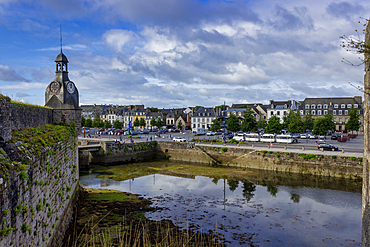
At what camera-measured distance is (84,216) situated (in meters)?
14.5

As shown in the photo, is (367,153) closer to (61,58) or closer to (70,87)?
(70,87)

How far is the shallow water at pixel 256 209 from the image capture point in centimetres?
1279

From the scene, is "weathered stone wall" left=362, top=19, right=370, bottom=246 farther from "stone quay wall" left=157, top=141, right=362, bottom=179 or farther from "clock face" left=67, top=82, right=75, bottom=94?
"stone quay wall" left=157, top=141, right=362, bottom=179

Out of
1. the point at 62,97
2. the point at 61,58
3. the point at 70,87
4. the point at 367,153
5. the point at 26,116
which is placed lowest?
the point at 367,153

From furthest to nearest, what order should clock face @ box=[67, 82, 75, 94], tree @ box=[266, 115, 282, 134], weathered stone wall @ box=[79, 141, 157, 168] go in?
tree @ box=[266, 115, 282, 134]
weathered stone wall @ box=[79, 141, 157, 168]
clock face @ box=[67, 82, 75, 94]

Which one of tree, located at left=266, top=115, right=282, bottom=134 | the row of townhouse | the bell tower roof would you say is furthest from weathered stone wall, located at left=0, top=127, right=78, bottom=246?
the row of townhouse

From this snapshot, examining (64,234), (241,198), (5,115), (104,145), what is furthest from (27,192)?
(104,145)

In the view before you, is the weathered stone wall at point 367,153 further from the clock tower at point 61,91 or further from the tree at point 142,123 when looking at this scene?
the tree at point 142,123

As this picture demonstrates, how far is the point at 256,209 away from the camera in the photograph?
650 inches

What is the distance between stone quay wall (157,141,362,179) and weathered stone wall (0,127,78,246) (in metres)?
22.7

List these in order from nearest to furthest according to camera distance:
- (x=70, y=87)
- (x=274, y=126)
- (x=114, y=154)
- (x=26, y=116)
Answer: (x=26, y=116) → (x=70, y=87) → (x=114, y=154) → (x=274, y=126)

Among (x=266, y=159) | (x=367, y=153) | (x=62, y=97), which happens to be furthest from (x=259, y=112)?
(x=367, y=153)

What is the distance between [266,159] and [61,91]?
21288mm

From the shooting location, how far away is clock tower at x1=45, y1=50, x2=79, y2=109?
18000 mm
